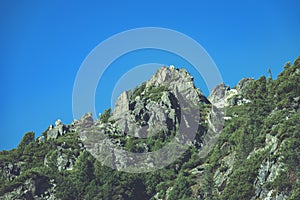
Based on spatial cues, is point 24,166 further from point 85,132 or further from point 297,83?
point 297,83

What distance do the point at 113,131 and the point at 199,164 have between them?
27376mm

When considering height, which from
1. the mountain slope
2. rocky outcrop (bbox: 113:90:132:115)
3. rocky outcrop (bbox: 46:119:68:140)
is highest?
rocky outcrop (bbox: 113:90:132:115)

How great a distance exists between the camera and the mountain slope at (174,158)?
99625 millimetres

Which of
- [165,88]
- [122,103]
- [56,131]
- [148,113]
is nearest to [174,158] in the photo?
[148,113]

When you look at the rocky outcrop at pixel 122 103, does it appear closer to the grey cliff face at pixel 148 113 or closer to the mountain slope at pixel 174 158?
the grey cliff face at pixel 148 113

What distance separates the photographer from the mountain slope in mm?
99625

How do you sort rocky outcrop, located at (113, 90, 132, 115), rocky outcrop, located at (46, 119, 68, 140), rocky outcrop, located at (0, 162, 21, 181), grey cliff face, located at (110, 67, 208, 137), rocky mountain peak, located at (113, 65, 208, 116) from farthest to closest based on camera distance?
1. rocky mountain peak, located at (113, 65, 208, 116)
2. rocky outcrop, located at (113, 90, 132, 115)
3. rocky outcrop, located at (46, 119, 68, 140)
4. grey cliff face, located at (110, 67, 208, 137)
5. rocky outcrop, located at (0, 162, 21, 181)

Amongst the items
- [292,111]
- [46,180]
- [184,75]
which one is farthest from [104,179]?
[184,75]

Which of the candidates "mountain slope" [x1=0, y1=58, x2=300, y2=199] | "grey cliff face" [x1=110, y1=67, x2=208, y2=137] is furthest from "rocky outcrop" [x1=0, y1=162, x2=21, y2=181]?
"grey cliff face" [x1=110, y1=67, x2=208, y2=137]

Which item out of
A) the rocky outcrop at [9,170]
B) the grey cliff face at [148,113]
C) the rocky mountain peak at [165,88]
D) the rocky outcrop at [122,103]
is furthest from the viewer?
the rocky mountain peak at [165,88]

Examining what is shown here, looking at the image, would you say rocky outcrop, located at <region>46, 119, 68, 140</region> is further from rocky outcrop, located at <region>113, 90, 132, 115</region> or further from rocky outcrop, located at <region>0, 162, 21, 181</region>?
rocky outcrop, located at <region>0, 162, 21, 181</region>

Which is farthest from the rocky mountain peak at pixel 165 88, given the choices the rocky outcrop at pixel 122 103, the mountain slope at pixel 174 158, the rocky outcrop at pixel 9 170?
the rocky outcrop at pixel 9 170

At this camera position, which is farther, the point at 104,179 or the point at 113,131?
the point at 113,131

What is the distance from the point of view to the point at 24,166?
142625 millimetres
